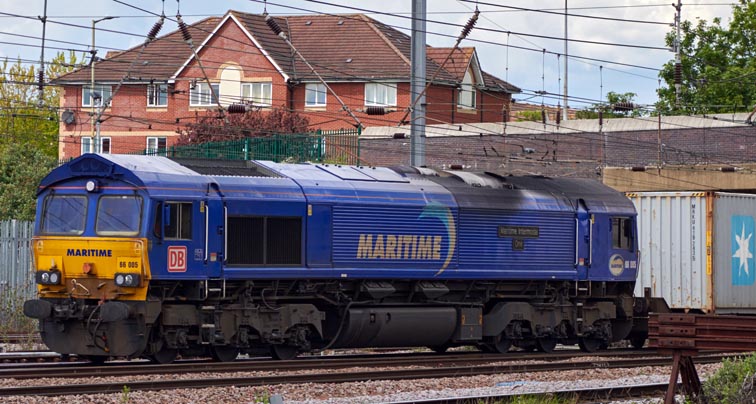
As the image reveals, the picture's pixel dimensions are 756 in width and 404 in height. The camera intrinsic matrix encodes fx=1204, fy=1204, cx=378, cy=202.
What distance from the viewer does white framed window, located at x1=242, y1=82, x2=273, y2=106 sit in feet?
209

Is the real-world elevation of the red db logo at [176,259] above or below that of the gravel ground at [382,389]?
above

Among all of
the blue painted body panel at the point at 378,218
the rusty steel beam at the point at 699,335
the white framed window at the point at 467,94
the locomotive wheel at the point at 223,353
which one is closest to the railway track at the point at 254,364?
the locomotive wheel at the point at 223,353

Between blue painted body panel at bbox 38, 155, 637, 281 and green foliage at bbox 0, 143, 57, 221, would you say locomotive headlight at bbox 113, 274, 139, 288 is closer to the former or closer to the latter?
blue painted body panel at bbox 38, 155, 637, 281

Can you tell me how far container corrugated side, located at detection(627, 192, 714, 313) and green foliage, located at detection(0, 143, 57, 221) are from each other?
19.4 meters

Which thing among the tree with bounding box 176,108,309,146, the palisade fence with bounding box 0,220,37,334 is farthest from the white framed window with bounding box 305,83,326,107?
the palisade fence with bounding box 0,220,37,334

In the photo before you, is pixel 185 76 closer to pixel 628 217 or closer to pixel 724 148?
pixel 724 148

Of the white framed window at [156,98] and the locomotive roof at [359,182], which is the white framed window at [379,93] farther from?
the locomotive roof at [359,182]

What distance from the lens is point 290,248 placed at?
2070cm

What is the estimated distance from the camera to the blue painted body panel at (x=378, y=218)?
19.5 metres

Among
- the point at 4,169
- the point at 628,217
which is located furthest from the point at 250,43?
the point at 628,217

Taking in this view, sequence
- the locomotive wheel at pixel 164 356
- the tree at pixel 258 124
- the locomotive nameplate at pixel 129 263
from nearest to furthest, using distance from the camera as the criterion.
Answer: the locomotive nameplate at pixel 129 263 < the locomotive wheel at pixel 164 356 < the tree at pixel 258 124

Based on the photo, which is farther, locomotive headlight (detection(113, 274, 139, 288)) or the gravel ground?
locomotive headlight (detection(113, 274, 139, 288))

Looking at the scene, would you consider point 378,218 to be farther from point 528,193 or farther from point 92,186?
point 92,186

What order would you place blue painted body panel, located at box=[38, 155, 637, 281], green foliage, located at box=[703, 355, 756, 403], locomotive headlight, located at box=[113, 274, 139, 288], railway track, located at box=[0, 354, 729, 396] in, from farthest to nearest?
blue painted body panel, located at box=[38, 155, 637, 281]
locomotive headlight, located at box=[113, 274, 139, 288]
railway track, located at box=[0, 354, 729, 396]
green foliage, located at box=[703, 355, 756, 403]
